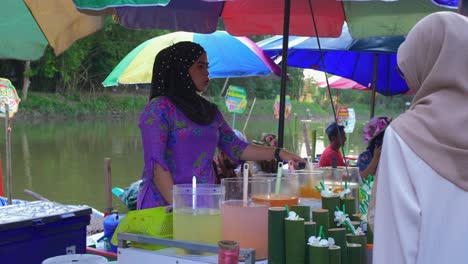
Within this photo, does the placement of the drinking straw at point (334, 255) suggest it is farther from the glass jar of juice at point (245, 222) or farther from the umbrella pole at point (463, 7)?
the umbrella pole at point (463, 7)

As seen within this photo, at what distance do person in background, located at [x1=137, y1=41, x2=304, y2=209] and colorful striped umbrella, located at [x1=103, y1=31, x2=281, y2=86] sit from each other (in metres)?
3.47

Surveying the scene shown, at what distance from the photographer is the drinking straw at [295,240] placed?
1401mm

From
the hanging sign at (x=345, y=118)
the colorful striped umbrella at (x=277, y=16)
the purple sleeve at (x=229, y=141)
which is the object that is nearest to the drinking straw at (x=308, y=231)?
the purple sleeve at (x=229, y=141)

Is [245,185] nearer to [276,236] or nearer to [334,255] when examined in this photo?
[276,236]

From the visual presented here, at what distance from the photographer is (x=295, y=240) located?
140 centimetres

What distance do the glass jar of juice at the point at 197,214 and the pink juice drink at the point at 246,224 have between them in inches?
1.1

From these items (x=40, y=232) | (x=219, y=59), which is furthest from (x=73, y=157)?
(x=40, y=232)

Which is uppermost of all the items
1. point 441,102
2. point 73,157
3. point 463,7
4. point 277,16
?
point 277,16

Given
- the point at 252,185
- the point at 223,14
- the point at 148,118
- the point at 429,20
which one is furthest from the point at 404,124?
the point at 223,14

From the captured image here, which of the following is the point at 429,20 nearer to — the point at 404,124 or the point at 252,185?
the point at 404,124

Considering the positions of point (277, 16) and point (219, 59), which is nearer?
point (277, 16)

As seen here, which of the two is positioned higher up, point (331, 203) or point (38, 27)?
point (38, 27)

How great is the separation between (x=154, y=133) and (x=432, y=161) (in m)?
1.31

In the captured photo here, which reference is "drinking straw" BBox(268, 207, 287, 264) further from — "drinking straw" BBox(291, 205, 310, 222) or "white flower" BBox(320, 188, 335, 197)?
"white flower" BBox(320, 188, 335, 197)
